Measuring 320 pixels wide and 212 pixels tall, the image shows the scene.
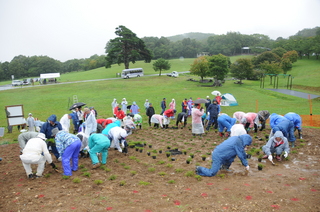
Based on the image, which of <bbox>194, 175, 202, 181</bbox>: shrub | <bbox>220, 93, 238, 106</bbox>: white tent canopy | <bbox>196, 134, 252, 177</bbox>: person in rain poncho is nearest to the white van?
<bbox>220, 93, 238, 106</bbox>: white tent canopy

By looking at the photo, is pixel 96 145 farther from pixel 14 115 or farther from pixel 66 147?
pixel 14 115

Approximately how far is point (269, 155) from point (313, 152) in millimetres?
2583

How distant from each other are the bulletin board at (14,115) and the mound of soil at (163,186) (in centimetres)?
629

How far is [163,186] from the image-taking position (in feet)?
21.7

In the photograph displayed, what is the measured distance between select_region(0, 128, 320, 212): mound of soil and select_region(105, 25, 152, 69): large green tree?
4321 cm

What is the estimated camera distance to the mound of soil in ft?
17.8

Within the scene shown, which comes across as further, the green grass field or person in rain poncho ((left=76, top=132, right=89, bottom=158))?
the green grass field

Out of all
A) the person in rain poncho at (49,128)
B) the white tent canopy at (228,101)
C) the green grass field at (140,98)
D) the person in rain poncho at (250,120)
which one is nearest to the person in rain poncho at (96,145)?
the person in rain poncho at (49,128)

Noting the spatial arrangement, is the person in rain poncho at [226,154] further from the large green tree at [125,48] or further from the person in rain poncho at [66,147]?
the large green tree at [125,48]

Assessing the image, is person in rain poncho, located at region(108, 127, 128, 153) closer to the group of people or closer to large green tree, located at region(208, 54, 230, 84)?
the group of people

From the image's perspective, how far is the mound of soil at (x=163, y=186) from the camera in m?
5.41

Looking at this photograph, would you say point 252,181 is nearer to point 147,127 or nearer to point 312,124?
point 147,127

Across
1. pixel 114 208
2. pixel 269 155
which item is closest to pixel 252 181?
pixel 269 155

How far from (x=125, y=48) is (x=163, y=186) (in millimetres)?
49761
